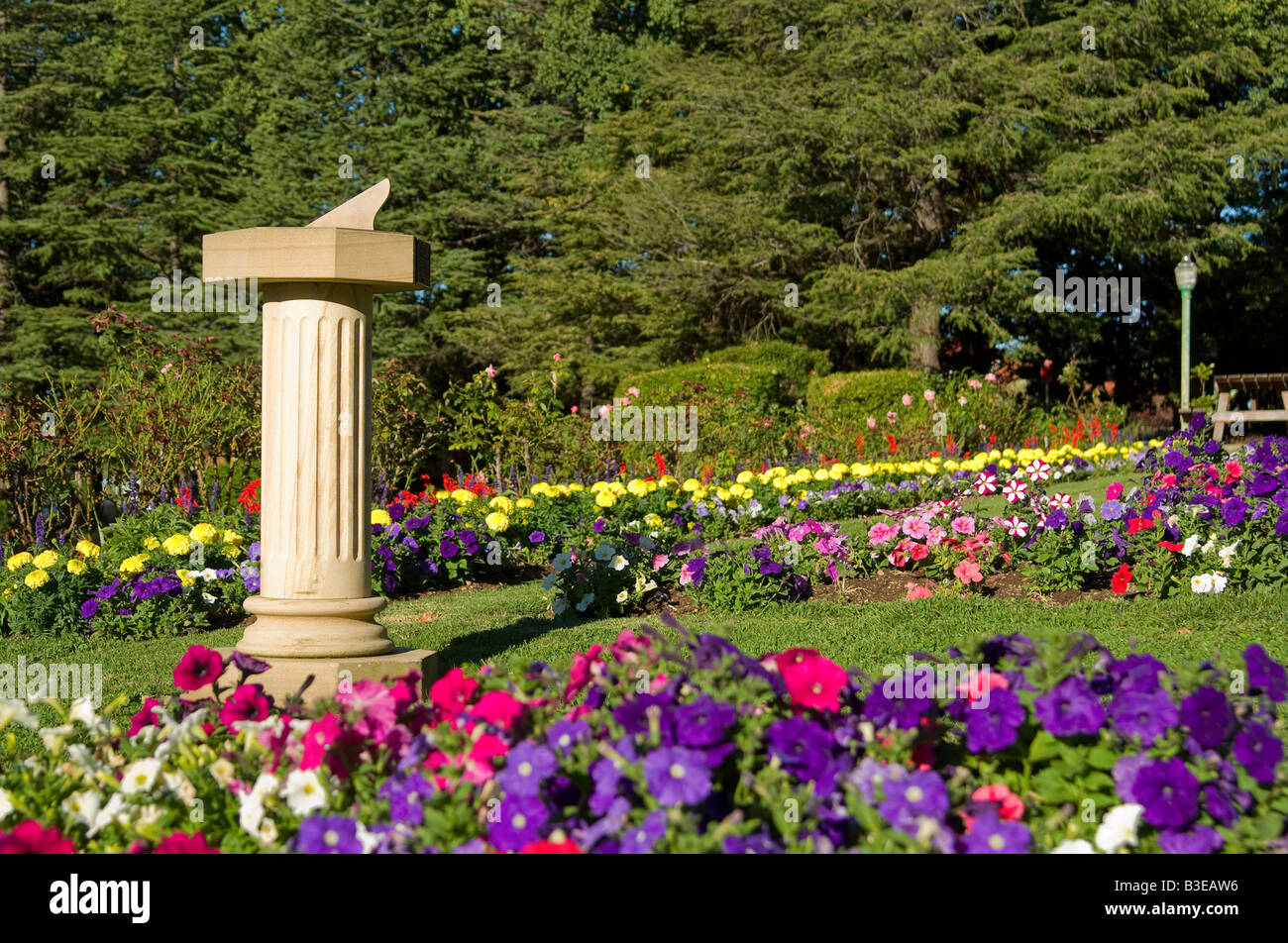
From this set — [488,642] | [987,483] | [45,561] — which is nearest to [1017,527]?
[987,483]

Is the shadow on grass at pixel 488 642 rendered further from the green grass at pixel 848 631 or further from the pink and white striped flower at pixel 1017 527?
the pink and white striped flower at pixel 1017 527

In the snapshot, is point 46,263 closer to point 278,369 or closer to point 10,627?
point 10,627

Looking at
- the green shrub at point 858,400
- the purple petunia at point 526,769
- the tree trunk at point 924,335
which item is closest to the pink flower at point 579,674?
the purple petunia at point 526,769

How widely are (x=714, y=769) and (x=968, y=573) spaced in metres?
3.92

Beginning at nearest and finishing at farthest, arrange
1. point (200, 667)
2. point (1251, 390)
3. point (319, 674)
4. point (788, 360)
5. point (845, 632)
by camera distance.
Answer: point (200, 667)
point (319, 674)
point (845, 632)
point (1251, 390)
point (788, 360)

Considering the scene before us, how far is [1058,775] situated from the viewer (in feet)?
7.22

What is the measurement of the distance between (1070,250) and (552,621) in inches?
674

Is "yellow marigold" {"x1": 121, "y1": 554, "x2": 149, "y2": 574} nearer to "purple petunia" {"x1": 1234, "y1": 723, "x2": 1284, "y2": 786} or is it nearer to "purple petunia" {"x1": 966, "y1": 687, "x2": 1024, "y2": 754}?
"purple petunia" {"x1": 966, "y1": 687, "x2": 1024, "y2": 754}

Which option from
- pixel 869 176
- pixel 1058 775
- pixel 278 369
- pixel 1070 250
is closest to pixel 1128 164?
pixel 869 176

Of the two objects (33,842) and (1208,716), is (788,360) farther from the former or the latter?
(33,842)

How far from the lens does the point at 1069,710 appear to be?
2.14m

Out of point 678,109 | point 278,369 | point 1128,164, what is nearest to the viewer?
point 278,369

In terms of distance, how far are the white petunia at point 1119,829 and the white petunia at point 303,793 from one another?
1.39 metres

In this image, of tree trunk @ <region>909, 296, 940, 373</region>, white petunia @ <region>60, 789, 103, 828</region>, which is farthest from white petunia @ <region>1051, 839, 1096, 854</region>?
tree trunk @ <region>909, 296, 940, 373</region>
